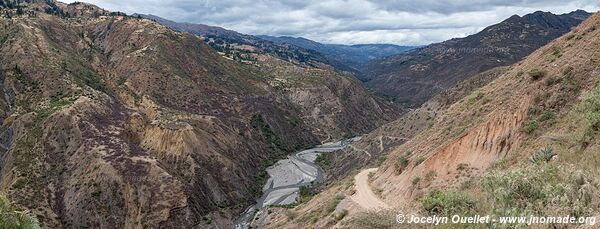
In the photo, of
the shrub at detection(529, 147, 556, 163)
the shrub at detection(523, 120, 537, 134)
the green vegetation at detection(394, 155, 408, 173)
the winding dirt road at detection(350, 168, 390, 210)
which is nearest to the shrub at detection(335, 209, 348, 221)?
the winding dirt road at detection(350, 168, 390, 210)

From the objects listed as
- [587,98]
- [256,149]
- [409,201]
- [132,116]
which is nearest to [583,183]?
[587,98]

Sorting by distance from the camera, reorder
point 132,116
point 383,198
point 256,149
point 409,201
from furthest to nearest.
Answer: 1. point 256,149
2. point 132,116
3. point 383,198
4. point 409,201

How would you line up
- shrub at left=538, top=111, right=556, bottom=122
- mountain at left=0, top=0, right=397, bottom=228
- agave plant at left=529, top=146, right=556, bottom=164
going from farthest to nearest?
1. mountain at left=0, top=0, right=397, bottom=228
2. shrub at left=538, top=111, right=556, bottom=122
3. agave plant at left=529, top=146, right=556, bottom=164

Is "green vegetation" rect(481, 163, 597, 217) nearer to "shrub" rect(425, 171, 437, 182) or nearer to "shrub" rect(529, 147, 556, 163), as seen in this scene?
"shrub" rect(529, 147, 556, 163)

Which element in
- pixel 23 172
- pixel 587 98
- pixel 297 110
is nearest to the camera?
pixel 587 98

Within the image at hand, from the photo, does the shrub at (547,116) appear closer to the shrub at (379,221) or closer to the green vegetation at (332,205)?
the shrub at (379,221)

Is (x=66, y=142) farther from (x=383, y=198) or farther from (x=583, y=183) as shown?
(x=583, y=183)
